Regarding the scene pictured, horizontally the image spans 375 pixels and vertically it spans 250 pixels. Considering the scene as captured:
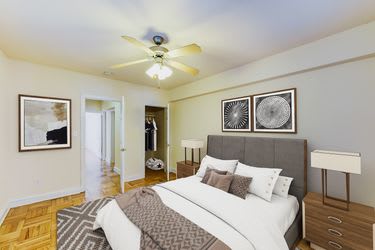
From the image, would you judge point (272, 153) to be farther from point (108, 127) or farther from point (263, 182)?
point (108, 127)

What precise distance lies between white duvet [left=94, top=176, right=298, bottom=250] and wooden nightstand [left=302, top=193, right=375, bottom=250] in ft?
0.68

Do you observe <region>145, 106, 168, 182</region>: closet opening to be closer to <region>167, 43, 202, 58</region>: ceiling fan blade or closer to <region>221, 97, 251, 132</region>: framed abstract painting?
<region>221, 97, 251, 132</region>: framed abstract painting

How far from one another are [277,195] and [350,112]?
1.40 m

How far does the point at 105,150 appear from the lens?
6.71 m

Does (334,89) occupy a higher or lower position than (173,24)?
lower

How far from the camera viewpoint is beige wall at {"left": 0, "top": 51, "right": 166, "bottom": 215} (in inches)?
111

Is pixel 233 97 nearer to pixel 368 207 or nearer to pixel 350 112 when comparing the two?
pixel 350 112

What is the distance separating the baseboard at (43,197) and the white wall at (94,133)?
4.13 metres

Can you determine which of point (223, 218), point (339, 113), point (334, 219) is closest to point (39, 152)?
point (223, 218)

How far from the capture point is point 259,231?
148 cm

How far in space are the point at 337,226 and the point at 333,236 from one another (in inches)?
4.8

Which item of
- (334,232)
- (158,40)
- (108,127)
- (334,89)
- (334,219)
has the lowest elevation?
(334,232)

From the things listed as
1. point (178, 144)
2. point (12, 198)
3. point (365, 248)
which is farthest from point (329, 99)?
point (12, 198)

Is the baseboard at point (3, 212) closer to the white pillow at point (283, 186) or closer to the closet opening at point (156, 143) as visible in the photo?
the closet opening at point (156, 143)
